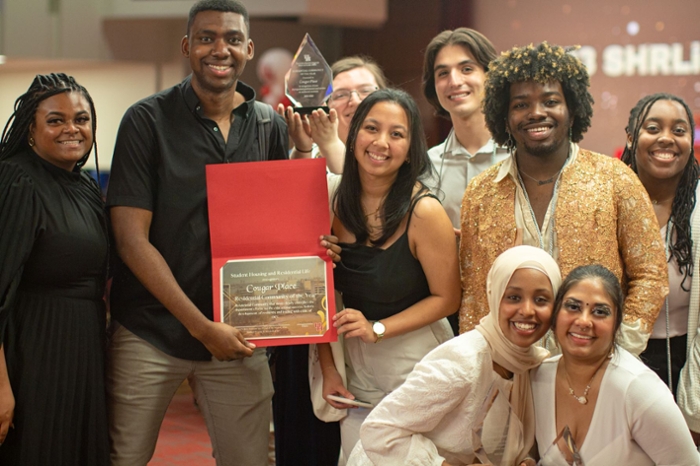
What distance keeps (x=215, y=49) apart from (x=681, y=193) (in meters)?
1.93

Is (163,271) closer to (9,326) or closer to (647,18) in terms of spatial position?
(9,326)

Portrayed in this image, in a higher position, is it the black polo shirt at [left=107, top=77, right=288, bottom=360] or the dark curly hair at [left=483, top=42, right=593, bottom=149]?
the dark curly hair at [left=483, top=42, right=593, bottom=149]

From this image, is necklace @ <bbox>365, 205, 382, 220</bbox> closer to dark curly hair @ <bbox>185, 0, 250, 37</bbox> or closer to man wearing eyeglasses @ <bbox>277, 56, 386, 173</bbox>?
man wearing eyeglasses @ <bbox>277, 56, 386, 173</bbox>

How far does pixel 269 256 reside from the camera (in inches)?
108

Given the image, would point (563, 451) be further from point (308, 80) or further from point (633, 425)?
point (308, 80)

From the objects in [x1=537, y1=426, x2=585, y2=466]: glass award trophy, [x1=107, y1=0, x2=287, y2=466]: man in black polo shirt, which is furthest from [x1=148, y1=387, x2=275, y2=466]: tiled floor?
[x1=537, y1=426, x2=585, y2=466]: glass award trophy

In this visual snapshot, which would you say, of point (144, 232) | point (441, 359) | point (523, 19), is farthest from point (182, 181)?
point (523, 19)

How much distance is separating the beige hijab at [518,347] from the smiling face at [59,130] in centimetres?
150

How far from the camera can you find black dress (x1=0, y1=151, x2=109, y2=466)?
252 centimetres

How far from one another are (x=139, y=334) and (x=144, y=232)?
0.37 meters

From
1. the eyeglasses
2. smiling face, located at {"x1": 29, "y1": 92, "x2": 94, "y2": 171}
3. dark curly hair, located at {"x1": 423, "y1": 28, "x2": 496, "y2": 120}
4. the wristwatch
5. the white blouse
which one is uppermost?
dark curly hair, located at {"x1": 423, "y1": 28, "x2": 496, "y2": 120}

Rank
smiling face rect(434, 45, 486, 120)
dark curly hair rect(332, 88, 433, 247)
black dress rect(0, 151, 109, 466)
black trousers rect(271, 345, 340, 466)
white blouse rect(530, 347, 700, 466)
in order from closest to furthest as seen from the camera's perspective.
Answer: white blouse rect(530, 347, 700, 466) → black dress rect(0, 151, 109, 466) → dark curly hair rect(332, 88, 433, 247) → black trousers rect(271, 345, 340, 466) → smiling face rect(434, 45, 486, 120)

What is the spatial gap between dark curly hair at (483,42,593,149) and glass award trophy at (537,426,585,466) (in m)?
1.17

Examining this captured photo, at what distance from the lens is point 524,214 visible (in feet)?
9.20
